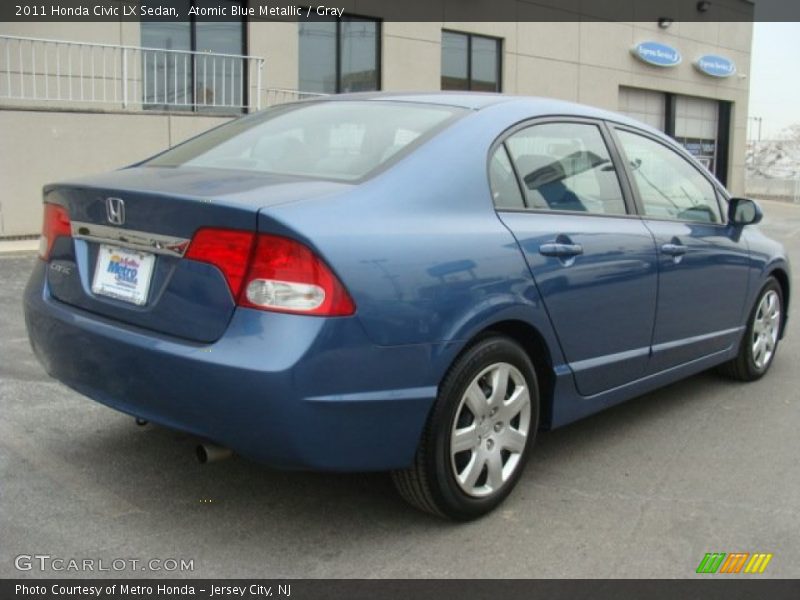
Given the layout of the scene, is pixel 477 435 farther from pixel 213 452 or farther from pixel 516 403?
pixel 213 452

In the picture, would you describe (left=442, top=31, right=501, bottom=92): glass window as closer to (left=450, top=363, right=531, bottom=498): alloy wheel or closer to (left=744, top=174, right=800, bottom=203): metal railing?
(left=450, top=363, right=531, bottom=498): alloy wheel

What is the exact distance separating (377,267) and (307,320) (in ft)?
1.01

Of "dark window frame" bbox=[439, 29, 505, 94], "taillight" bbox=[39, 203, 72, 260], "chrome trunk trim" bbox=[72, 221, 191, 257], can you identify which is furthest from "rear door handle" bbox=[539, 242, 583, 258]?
"dark window frame" bbox=[439, 29, 505, 94]

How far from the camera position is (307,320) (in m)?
2.68

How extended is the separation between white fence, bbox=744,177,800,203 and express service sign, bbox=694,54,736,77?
9.81m

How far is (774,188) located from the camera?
1490 inches

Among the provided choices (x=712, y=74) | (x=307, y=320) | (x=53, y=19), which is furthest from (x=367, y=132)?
(x=712, y=74)

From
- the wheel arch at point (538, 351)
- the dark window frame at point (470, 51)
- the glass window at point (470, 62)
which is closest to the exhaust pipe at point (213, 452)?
the wheel arch at point (538, 351)

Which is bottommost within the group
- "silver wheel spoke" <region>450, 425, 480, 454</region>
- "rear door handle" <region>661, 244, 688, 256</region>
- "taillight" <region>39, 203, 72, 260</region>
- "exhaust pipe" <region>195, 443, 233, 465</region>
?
"silver wheel spoke" <region>450, 425, 480, 454</region>

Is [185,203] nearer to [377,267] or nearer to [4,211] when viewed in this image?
[377,267]

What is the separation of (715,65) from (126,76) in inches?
746

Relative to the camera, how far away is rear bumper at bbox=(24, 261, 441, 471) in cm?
268

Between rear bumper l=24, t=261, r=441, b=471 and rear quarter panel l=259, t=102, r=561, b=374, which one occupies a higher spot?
rear quarter panel l=259, t=102, r=561, b=374

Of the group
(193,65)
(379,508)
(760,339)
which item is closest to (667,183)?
(760,339)
